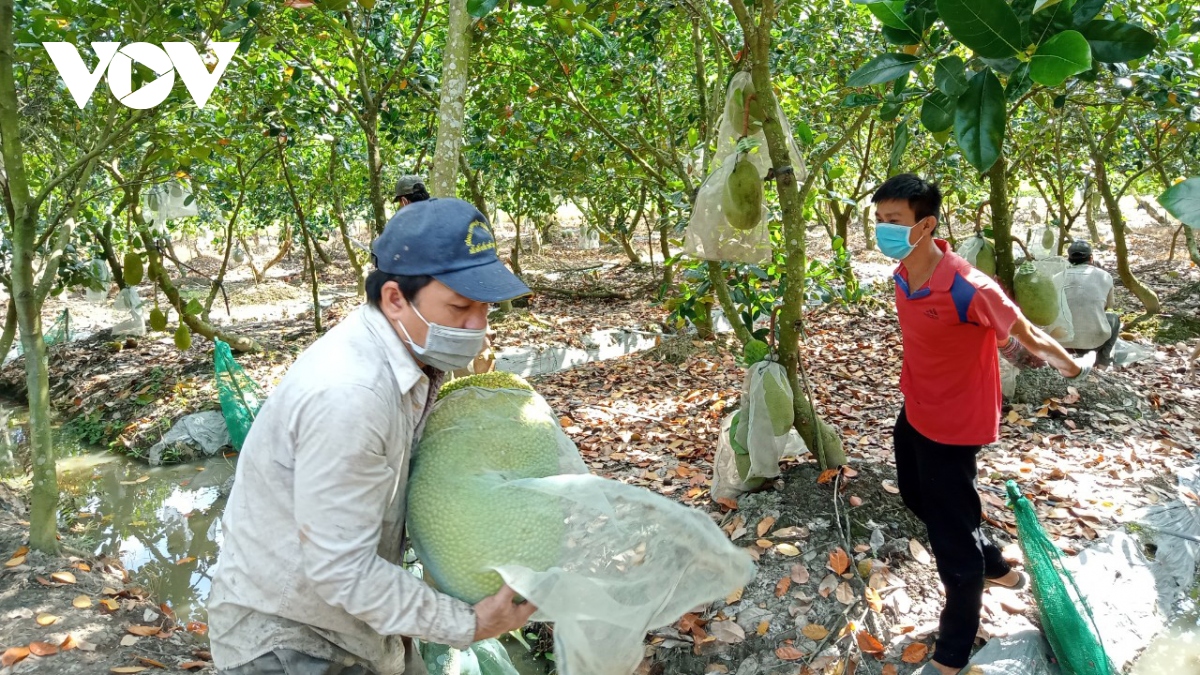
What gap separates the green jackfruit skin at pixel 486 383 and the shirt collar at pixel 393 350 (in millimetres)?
200

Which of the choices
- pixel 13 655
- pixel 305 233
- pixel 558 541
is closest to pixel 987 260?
pixel 558 541

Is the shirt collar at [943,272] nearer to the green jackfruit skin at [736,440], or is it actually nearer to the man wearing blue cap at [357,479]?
the green jackfruit skin at [736,440]

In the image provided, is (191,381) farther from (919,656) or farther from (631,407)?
(919,656)

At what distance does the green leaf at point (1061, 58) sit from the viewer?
3.42ft

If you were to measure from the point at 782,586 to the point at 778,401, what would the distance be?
2.17 ft

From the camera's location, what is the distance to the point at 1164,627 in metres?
2.52

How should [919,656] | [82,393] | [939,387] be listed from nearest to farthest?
[939,387], [919,656], [82,393]

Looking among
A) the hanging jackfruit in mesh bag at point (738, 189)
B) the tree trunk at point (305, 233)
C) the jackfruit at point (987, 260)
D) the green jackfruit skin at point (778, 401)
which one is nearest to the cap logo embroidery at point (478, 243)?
the hanging jackfruit in mesh bag at point (738, 189)

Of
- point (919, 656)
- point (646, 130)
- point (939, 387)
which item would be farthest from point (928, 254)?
point (646, 130)

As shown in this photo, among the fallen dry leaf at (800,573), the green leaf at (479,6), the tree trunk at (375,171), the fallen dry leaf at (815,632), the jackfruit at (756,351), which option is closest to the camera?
the green leaf at (479,6)

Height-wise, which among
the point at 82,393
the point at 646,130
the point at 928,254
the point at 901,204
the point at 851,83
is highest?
the point at 646,130

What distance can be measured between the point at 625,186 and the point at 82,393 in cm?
644

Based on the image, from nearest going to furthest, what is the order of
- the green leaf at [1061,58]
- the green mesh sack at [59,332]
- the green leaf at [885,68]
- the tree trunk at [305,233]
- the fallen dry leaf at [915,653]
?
A: the green leaf at [1061,58] → the green leaf at [885,68] → the fallen dry leaf at [915,653] → the tree trunk at [305,233] → the green mesh sack at [59,332]

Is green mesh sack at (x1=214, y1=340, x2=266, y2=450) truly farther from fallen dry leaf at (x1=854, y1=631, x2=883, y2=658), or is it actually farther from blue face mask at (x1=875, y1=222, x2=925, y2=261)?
blue face mask at (x1=875, y1=222, x2=925, y2=261)
